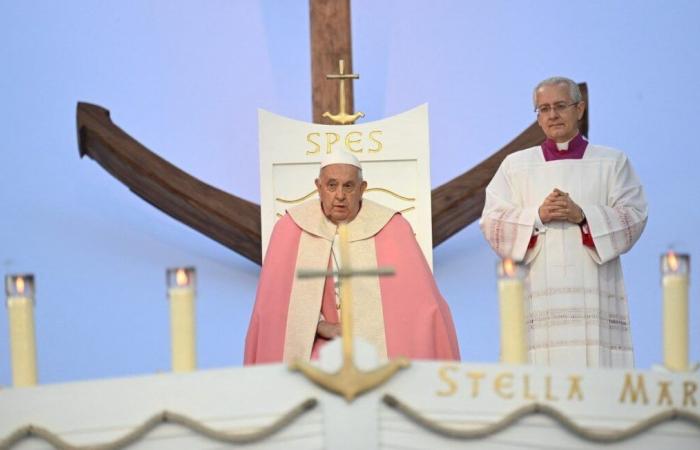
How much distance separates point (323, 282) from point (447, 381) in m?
2.46

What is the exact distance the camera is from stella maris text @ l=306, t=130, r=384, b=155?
26.2ft

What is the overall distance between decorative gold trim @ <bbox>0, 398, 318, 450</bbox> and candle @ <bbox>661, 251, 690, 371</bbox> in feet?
2.73

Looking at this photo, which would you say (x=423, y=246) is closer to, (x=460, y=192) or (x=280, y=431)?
(x=460, y=192)

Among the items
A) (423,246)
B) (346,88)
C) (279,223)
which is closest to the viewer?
(279,223)

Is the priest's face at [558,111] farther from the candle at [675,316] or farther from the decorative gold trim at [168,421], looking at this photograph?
the decorative gold trim at [168,421]

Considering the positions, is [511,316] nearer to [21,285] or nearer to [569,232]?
[21,285]

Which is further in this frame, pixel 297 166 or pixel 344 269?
pixel 297 166

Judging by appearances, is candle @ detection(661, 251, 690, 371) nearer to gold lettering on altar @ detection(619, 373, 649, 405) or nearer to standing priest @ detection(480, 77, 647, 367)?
gold lettering on altar @ detection(619, 373, 649, 405)

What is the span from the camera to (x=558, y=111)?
6.85 m

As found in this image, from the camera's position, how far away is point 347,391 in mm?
4160

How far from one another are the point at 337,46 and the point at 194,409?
4.50 metres

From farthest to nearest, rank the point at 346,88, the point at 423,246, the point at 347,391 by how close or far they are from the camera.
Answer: the point at 346,88 → the point at 423,246 → the point at 347,391

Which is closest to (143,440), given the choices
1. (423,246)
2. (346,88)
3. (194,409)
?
(194,409)

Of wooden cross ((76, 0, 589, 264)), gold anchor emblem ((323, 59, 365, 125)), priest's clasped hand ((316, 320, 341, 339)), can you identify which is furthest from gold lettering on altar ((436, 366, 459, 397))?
wooden cross ((76, 0, 589, 264))
